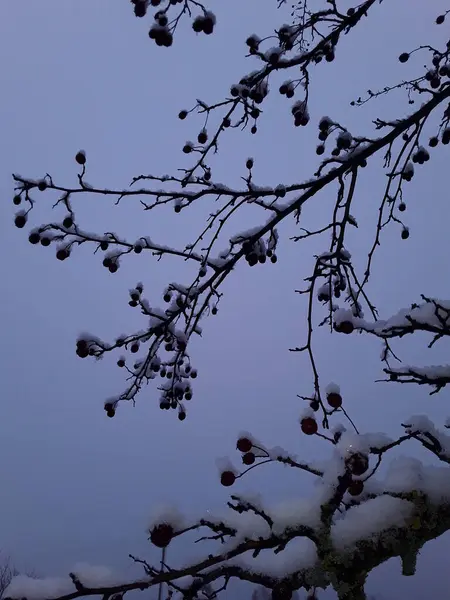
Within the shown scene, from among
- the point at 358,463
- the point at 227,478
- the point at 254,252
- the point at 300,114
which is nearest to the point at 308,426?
the point at 227,478

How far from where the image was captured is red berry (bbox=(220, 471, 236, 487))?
187 centimetres

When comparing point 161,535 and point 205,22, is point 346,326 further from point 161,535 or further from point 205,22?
point 205,22

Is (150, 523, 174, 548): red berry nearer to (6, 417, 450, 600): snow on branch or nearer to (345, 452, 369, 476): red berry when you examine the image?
(6, 417, 450, 600): snow on branch

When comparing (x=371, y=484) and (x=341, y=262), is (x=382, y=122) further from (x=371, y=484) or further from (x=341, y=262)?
(x=371, y=484)

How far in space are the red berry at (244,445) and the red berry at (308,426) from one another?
0.22 metres

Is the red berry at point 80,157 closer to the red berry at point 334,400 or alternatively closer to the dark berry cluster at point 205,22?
the dark berry cluster at point 205,22

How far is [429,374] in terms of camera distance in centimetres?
196

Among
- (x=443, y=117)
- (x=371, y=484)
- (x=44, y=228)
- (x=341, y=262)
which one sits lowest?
(x=371, y=484)

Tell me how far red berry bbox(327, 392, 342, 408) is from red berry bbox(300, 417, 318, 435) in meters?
0.14

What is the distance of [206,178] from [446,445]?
90.2 inches

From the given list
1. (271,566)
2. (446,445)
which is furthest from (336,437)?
(271,566)

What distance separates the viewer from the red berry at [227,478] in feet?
6.12

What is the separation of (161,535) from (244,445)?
493 millimetres

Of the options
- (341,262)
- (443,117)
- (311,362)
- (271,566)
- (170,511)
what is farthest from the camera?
(443,117)
